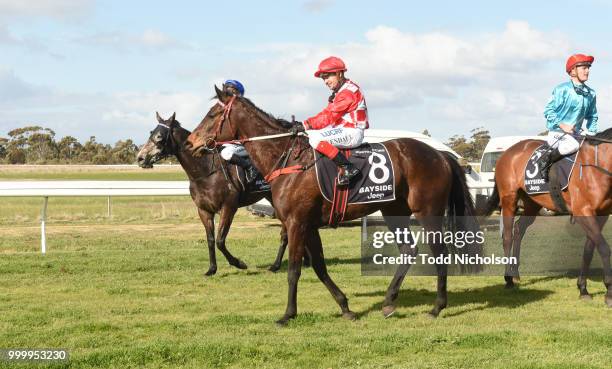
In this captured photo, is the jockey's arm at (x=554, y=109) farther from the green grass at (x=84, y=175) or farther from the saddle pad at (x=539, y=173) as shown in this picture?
the green grass at (x=84, y=175)

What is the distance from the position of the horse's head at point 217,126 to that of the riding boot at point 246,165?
8.76 feet

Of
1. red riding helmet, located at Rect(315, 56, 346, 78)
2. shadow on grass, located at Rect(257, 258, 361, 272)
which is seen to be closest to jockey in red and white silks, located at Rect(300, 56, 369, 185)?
red riding helmet, located at Rect(315, 56, 346, 78)

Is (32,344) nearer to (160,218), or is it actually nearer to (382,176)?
(382,176)

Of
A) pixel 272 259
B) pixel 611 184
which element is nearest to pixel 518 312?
pixel 611 184

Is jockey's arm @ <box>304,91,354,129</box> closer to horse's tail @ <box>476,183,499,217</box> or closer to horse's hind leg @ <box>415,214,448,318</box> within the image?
horse's hind leg @ <box>415,214,448,318</box>

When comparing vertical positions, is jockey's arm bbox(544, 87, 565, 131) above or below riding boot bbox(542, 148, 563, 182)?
above

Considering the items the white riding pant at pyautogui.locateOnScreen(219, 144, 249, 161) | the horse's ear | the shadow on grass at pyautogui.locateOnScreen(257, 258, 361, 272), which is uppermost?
the horse's ear

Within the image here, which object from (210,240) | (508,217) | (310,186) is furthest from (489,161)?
(310,186)

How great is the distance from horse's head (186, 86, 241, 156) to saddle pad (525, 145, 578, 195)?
144 inches

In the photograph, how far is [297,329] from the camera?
659cm

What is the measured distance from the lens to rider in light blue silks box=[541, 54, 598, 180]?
8.03 m

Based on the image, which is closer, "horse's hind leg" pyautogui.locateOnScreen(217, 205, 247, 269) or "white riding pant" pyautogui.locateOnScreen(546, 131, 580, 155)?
"white riding pant" pyautogui.locateOnScreen(546, 131, 580, 155)

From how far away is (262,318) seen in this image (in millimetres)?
7059

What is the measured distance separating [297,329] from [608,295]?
3.38m
